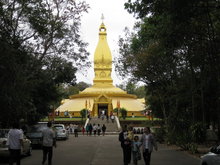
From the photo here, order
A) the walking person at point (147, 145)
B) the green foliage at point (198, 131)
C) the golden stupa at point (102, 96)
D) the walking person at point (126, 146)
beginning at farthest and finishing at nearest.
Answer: the golden stupa at point (102, 96) → the green foliage at point (198, 131) → the walking person at point (126, 146) → the walking person at point (147, 145)

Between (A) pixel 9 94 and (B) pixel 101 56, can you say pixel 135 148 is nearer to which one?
(A) pixel 9 94

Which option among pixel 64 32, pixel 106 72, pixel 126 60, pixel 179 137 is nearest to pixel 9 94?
pixel 64 32

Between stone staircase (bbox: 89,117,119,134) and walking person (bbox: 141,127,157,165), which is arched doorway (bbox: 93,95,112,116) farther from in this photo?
walking person (bbox: 141,127,157,165)

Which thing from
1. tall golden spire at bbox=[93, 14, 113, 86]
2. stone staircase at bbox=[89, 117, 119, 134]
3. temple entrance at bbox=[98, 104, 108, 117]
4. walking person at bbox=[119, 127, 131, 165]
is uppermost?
tall golden spire at bbox=[93, 14, 113, 86]

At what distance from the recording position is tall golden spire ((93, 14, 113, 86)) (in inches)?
2549

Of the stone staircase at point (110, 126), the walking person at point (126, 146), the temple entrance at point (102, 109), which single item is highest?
the temple entrance at point (102, 109)

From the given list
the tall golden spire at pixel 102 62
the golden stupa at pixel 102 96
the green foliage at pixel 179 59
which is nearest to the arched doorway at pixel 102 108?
the golden stupa at pixel 102 96

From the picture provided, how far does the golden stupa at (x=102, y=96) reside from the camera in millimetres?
60469

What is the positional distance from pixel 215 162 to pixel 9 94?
930 cm

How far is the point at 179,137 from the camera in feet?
68.0

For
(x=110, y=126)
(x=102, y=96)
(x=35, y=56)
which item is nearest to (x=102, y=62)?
(x=102, y=96)

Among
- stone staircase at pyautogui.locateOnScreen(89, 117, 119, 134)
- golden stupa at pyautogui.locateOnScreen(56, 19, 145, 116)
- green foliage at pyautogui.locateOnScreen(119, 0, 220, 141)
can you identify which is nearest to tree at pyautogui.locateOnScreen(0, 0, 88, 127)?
green foliage at pyautogui.locateOnScreen(119, 0, 220, 141)

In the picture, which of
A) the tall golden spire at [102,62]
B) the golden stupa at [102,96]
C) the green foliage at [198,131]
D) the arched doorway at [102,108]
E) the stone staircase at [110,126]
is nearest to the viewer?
the green foliage at [198,131]

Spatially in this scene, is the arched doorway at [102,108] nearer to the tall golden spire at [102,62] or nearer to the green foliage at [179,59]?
the tall golden spire at [102,62]
